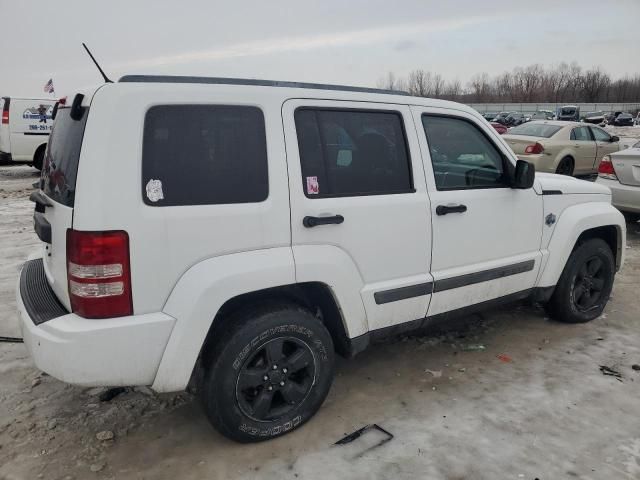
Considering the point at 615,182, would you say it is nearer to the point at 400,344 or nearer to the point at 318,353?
the point at 400,344

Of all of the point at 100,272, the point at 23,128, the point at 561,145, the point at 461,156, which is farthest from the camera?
the point at 23,128

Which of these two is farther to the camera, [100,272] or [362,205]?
[362,205]

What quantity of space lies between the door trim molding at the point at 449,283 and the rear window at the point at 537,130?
29.4 feet

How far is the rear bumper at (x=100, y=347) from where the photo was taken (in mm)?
2307

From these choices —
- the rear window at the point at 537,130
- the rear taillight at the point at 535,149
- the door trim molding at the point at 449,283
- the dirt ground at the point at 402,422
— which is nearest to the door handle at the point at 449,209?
the door trim molding at the point at 449,283

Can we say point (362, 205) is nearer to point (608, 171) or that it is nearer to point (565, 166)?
point (608, 171)

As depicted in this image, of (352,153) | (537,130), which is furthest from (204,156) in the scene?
(537,130)

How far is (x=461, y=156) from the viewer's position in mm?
3555

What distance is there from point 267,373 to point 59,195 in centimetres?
141

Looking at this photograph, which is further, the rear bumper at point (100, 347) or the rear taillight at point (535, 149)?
the rear taillight at point (535, 149)

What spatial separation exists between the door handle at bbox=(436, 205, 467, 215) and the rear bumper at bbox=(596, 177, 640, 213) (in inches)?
203

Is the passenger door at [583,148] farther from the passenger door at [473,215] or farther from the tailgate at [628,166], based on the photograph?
the passenger door at [473,215]

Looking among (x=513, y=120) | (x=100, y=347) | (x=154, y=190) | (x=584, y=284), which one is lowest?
(x=584, y=284)

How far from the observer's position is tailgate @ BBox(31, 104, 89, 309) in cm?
242
